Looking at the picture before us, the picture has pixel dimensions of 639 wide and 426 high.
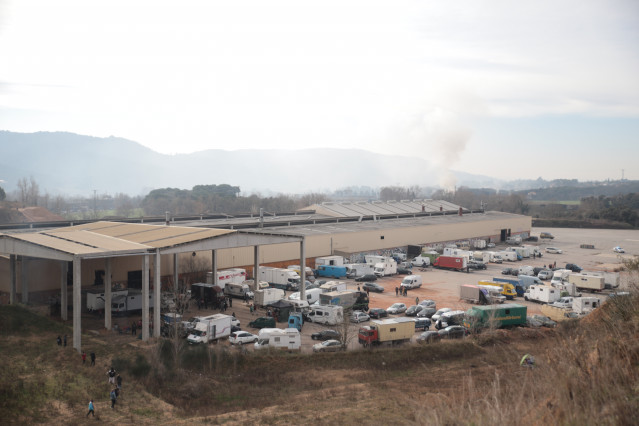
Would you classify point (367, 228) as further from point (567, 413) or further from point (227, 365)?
point (567, 413)

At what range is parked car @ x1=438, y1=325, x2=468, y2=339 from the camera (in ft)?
60.6

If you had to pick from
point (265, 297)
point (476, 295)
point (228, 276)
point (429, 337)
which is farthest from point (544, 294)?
point (228, 276)

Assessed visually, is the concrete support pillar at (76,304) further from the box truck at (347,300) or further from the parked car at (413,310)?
the parked car at (413,310)

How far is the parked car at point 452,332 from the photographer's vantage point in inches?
727

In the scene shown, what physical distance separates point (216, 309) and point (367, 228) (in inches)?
795

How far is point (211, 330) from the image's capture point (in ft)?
57.8

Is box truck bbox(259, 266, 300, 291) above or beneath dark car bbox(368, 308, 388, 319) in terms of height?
above

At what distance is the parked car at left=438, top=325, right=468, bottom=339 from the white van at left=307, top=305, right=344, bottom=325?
403 cm

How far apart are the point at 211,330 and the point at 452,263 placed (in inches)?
854

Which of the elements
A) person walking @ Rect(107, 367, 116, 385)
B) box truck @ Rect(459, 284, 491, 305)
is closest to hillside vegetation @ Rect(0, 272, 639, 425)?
person walking @ Rect(107, 367, 116, 385)

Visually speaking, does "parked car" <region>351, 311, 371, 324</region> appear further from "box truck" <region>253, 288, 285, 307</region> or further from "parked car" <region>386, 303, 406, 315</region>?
"box truck" <region>253, 288, 285, 307</region>

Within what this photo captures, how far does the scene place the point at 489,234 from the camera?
169 feet

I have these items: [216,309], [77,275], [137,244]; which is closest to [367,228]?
[216,309]

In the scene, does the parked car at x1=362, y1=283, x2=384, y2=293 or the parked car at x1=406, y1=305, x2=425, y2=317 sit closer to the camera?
the parked car at x1=406, y1=305, x2=425, y2=317
